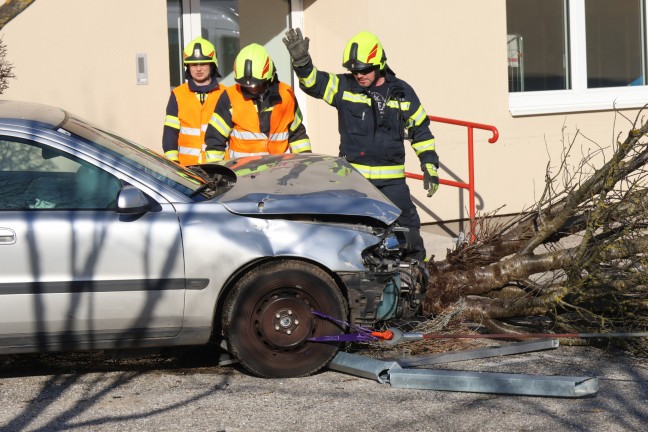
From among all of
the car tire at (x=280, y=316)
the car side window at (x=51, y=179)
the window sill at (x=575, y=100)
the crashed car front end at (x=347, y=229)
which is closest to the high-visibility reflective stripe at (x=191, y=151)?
the crashed car front end at (x=347, y=229)

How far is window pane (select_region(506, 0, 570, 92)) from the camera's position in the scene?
11.8 m

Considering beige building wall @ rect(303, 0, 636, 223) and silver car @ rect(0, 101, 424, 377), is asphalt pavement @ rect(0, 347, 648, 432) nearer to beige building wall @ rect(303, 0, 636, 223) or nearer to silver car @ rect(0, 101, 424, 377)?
silver car @ rect(0, 101, 424, 377)

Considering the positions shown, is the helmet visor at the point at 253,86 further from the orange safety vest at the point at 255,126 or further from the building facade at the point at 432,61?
the building facade at the point at 432,61

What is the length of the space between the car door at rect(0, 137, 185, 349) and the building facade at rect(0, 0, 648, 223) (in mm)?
3626

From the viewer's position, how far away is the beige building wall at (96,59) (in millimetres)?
9453

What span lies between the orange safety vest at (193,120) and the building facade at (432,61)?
1.48 metres

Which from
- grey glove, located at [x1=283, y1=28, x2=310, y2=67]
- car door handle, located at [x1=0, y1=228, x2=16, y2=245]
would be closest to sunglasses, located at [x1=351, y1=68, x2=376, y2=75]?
grey glove, located at [x1=283, y1=28, x2=310, y2=67]

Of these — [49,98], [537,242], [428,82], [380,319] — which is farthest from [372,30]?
[380,319]

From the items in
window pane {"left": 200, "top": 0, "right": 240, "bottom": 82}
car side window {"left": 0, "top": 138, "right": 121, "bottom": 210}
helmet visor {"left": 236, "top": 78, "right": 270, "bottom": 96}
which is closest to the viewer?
car side window {"left": 0, "top": 138, "right": 121, "bottom": 210}

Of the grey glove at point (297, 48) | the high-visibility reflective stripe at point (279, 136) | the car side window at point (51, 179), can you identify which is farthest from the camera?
the high-visibility reflective stripe at point (279, 136)

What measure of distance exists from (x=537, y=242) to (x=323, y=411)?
236 cm

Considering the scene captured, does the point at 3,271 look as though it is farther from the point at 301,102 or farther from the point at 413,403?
the point at 301,102

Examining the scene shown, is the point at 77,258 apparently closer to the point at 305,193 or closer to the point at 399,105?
the point at 305,193

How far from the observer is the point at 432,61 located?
10906 millimetres
